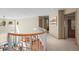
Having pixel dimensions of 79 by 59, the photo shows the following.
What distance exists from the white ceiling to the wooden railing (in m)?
0.37

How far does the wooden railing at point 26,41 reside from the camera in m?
2.35

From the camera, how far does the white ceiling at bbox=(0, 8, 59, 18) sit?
228 cm

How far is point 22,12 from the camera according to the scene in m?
2.33

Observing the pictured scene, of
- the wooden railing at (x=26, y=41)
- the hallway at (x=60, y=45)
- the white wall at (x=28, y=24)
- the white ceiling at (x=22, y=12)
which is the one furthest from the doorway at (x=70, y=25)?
the white wall at (x=28, y=24)

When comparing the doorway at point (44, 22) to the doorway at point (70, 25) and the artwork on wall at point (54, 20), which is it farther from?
the doorway at point (70, 25)

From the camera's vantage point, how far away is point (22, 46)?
2367 millimetres

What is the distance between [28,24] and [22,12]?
258 millimetres

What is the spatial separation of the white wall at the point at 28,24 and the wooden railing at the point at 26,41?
100 millimetres

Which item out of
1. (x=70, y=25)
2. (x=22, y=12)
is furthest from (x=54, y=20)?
(x=22, y=12)

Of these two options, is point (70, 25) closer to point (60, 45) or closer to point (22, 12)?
point (60, 45)

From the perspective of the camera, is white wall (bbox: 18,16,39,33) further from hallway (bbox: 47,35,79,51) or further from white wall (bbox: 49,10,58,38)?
hallway (bbox: 47,35,79,51)

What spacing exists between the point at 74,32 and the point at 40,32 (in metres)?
0.65
